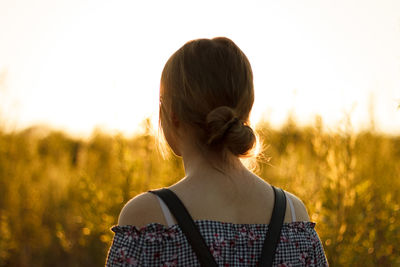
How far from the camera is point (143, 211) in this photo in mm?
1427

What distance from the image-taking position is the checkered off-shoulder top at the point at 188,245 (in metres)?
1.41

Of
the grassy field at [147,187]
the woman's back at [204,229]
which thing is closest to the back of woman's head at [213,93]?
the woman's back at [204,229]

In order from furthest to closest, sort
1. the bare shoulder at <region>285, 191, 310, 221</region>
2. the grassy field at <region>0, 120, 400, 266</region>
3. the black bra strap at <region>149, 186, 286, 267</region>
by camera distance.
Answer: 1. the grassy field at <region>0, 120, 400, 266</region>
2. the bare shoulder at <region>285, 191, 310, 221</region>
3. the black bra strap at <region>149, 186, 286, 267</region>

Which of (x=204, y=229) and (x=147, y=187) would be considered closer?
(x=204, y=229)

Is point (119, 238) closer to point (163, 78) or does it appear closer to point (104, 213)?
point (163, 78)

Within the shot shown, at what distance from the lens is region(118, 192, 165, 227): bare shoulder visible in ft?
4.65

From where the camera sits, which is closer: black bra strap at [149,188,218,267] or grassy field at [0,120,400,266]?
black bra strap at [149,188,218,267]

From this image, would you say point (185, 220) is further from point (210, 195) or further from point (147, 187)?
point (147, 187)

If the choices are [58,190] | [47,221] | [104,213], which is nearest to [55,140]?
[58,190]

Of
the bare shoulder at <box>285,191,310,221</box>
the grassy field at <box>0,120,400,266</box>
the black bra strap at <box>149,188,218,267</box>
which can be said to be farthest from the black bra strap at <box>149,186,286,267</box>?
the grassy field at <box>0,120,400,266</box>

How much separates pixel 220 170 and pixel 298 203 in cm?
34

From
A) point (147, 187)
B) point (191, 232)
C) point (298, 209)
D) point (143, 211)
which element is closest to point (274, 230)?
point (298, 209)

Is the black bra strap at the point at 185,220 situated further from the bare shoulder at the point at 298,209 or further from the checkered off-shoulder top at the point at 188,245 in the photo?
the bare shoulder at the point at 298,209

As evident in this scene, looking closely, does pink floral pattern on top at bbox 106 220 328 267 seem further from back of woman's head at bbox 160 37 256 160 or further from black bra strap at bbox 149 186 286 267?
back of woman's head at bbox 160 37 256 160
